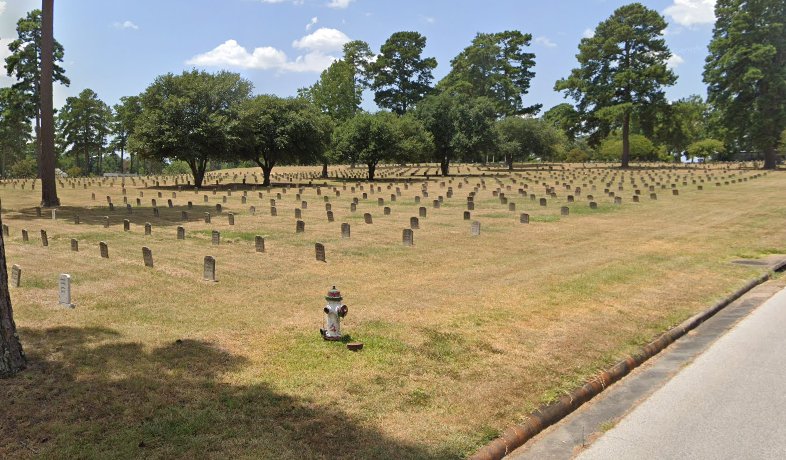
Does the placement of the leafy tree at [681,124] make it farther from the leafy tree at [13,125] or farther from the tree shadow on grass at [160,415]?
the leafy tree at [13,125]

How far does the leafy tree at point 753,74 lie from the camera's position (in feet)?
178

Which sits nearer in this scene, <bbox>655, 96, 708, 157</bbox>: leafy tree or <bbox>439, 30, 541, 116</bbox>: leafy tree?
<bbox>655, 96, 708, 157</bbox>: leafy tree

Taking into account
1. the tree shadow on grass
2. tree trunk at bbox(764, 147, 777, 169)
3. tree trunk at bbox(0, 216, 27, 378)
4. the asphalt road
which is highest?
tree trunk at bbox(764, 147, 777, 169)

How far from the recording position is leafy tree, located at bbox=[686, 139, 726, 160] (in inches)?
3189

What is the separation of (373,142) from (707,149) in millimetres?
56354

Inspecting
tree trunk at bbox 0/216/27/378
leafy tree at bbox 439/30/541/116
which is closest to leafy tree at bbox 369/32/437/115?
leafy tree at bbox 439/30/541/116

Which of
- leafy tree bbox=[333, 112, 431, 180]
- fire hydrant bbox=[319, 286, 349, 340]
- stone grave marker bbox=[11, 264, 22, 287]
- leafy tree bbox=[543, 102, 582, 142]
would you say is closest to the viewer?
fire hydrant bbox=[319, 286, 349, 340]

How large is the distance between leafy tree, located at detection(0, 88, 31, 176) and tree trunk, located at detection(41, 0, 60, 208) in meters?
38.0

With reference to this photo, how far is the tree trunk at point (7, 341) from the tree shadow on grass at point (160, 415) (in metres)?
0.15

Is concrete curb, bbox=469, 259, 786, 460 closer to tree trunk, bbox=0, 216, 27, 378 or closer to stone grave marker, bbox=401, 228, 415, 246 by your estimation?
tree trunk, bbox=0, 216, 27, 378

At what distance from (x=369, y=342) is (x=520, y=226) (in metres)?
13.8

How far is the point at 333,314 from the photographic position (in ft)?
24.0

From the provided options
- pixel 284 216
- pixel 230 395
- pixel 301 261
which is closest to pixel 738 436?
pixel 230 395

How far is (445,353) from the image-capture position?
709 cm
